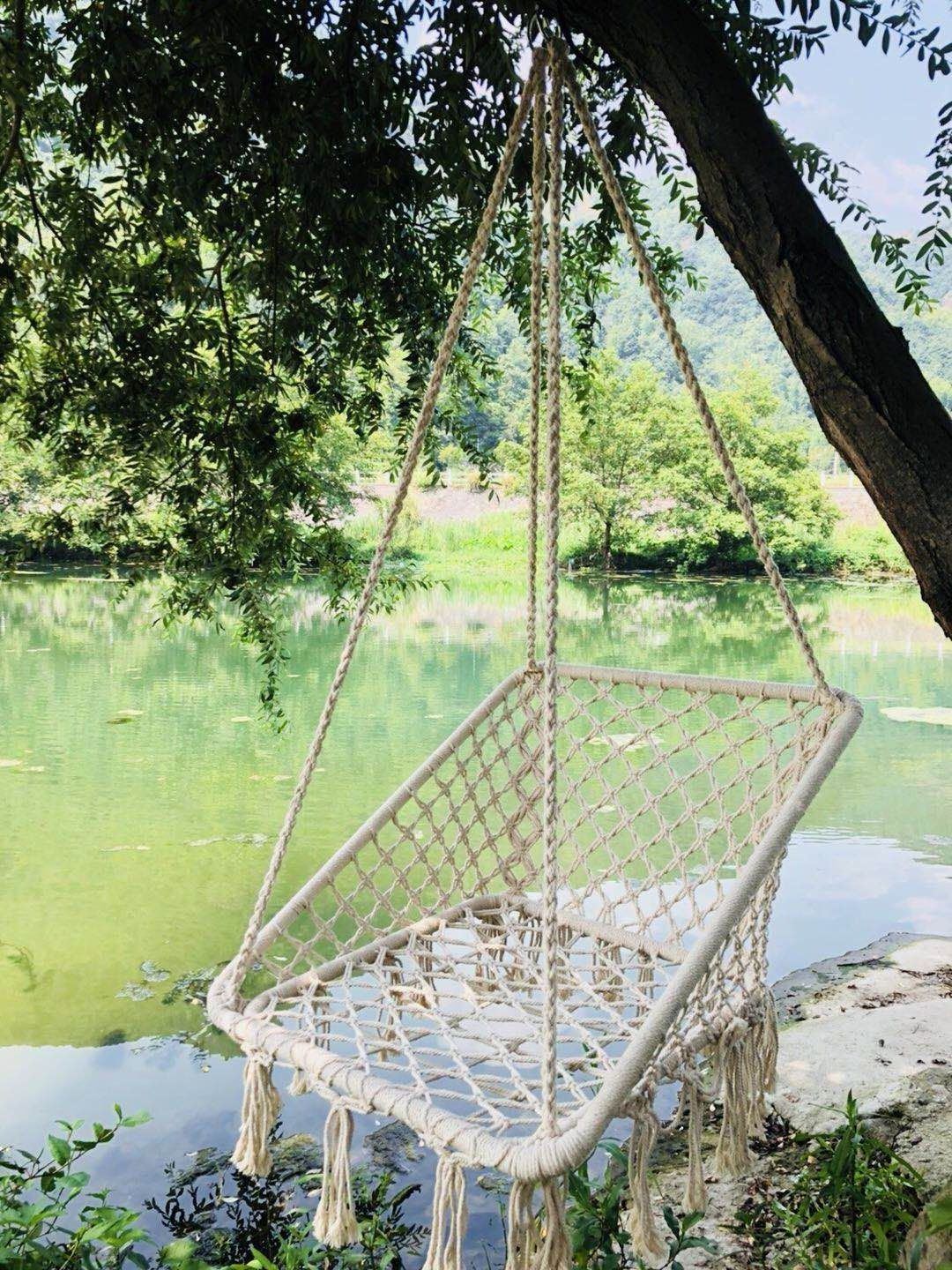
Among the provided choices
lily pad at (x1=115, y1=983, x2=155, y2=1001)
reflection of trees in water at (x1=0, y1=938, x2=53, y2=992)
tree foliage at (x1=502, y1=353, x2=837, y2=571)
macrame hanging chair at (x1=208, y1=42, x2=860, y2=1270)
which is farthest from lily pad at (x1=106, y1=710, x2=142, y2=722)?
tree foliage at (x1=502, y1=353, x2=837, y2=571)

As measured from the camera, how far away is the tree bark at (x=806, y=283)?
4.78ft

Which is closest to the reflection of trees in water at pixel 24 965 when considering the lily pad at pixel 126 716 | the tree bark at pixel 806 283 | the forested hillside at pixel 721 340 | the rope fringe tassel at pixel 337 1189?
the rope fringe tassel at pixel 337 1189

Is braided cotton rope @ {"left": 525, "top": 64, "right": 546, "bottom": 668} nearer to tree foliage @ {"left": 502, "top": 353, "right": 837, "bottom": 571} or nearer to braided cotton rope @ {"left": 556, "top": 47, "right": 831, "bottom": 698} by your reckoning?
braided cotton rope @ {"left": 556, "top": 47, "right": 831, "bottom": 698}

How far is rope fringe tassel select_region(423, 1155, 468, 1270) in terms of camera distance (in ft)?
3.88

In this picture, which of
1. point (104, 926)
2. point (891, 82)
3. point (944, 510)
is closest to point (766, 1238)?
point (944, 510)

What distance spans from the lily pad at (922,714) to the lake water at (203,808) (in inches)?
4.6

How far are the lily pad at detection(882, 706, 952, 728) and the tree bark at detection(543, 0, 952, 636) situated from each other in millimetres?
5089

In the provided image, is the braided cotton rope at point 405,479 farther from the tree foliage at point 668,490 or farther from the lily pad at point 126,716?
the tree foliage at point 668,490

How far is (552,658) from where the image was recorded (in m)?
1.36

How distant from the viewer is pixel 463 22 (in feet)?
6.40

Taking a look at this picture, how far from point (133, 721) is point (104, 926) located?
8.78 feet

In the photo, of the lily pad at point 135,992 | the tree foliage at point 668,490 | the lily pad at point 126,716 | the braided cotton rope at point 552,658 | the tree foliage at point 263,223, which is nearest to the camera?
the braided cotton rope at point 552,658

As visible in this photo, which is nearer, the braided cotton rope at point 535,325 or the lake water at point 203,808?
the braided cotton rope at point 535,325

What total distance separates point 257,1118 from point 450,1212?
308mm
